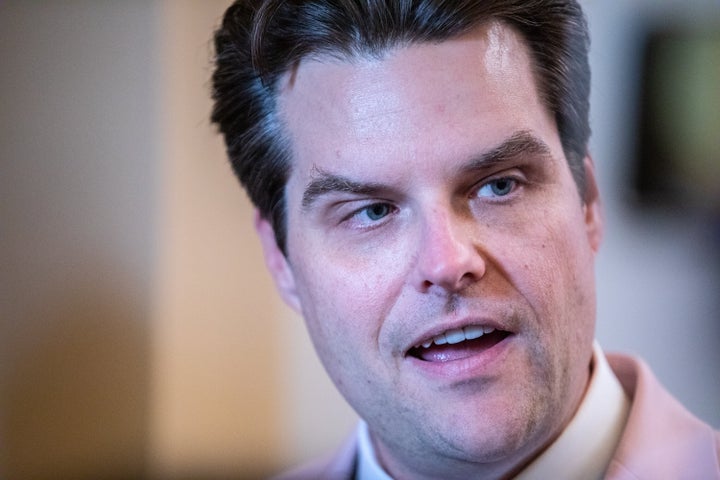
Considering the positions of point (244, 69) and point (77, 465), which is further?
point (77, 465)

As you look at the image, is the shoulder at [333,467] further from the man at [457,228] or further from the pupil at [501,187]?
the pupil at [501,187]

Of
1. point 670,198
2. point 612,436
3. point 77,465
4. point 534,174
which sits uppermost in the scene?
point 534,174

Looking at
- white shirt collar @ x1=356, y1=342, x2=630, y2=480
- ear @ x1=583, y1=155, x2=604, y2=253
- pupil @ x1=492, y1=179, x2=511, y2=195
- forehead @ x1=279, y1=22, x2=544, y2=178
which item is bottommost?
white shirt collar @ x1=356, y1=342, x2=630, y2=480

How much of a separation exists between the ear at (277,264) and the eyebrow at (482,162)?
0.13 m

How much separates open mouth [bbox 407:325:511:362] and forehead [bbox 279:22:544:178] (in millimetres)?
142

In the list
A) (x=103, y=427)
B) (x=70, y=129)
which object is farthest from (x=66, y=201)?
(x=103, y=427)

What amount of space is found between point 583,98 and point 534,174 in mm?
102

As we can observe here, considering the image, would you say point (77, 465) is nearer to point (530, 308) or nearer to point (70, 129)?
point (70, 129)

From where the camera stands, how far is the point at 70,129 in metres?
1.06

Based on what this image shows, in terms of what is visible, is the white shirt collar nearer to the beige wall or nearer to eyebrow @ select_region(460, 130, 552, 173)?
eyebrow @ select_region(460, 130, 552, 173)

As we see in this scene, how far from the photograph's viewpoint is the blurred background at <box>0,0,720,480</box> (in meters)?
1.02

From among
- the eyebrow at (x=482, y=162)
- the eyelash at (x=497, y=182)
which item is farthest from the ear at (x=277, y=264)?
the eyelash at (x=497, y=182)

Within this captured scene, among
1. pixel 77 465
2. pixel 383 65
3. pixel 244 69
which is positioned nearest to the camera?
pixel 383 65

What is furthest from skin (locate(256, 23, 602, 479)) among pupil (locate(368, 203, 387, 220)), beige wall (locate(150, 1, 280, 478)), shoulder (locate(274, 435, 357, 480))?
beige wall (locate(150, 1, 280, 478))
